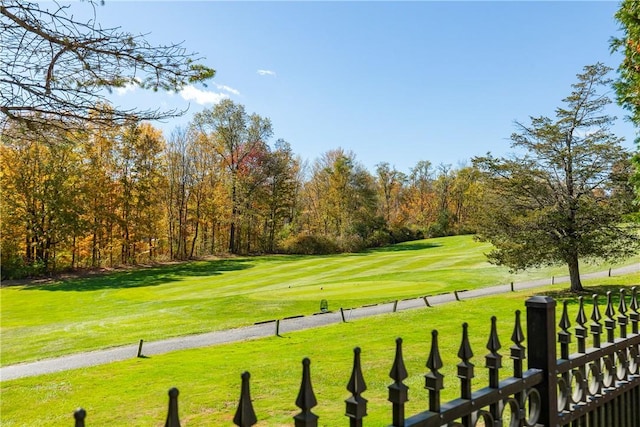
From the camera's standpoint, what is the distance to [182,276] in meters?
29.6

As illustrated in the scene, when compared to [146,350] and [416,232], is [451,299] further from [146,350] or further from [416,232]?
[416,232]

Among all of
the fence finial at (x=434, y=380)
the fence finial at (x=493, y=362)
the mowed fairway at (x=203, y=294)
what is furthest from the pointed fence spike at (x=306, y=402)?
the mowed fairway at (x=203, y=294)

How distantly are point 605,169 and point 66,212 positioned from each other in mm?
33151

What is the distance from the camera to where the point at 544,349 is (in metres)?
2.58

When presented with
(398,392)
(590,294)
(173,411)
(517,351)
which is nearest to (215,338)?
(517,351)

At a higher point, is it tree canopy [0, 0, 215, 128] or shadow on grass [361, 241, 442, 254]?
tree canopy [0, 0, 215, 128]

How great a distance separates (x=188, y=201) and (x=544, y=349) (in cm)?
3946

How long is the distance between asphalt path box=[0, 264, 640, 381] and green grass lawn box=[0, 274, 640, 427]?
2.67 feet

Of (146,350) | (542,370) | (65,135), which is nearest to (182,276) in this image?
(146,350)

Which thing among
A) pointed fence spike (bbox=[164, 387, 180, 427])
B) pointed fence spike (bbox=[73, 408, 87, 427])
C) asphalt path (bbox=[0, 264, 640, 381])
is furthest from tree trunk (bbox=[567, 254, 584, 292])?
pointed fence spike (bbox=[73, 408, 87, 427])

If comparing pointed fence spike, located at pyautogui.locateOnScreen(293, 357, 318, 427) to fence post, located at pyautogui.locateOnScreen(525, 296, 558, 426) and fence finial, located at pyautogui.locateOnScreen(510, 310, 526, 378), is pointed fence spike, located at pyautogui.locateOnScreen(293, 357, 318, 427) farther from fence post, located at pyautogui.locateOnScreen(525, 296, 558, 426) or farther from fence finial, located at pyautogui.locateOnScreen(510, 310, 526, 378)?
fence post, located at pyautogui.locateOnScreen(525, 296, 558, 426)

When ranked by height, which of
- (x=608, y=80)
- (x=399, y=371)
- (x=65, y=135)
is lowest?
(x=399, y=371)

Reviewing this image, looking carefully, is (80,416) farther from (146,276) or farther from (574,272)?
(146,276)

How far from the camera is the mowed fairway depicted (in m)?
16.0
